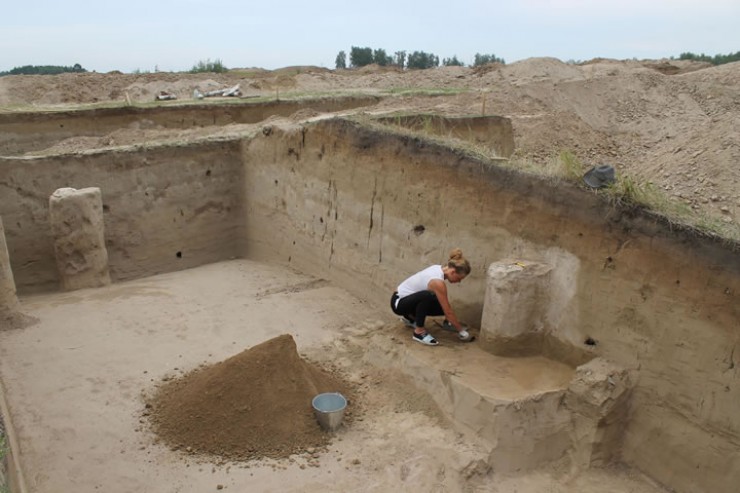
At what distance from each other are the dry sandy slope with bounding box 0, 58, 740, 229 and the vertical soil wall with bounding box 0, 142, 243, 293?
4.86m

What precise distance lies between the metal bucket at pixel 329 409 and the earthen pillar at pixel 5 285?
4.12 meters

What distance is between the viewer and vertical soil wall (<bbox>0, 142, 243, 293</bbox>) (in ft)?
27.7

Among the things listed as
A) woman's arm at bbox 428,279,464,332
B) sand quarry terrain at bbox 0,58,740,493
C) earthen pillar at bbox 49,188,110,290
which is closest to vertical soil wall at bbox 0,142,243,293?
sand quarry terrain at bbox 0,58,740,493

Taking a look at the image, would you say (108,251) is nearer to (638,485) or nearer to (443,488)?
(443,488)

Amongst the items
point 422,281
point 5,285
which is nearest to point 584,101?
point 422,281

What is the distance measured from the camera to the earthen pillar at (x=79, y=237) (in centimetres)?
807

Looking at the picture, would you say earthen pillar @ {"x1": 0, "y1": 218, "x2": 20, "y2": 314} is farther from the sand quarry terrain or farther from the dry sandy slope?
the dry sandy slope

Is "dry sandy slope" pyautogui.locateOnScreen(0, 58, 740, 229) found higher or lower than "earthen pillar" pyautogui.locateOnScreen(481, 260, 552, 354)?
higher

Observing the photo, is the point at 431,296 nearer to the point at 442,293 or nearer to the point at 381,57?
the point at 442,293

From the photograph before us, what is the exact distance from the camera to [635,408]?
5227 mm

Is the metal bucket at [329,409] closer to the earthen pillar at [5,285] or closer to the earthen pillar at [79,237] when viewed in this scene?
the earthen pillar at [5,285]

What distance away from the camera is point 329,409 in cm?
539

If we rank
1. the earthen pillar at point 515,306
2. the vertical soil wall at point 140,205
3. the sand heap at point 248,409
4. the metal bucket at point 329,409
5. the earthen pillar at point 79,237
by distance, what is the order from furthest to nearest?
the vertical soil wall at point 140,205, the earthen pillar at point 79,237, the earthen pillar at point 515,306, the metal bucket at point 329,409, the sand heap at point 248,409

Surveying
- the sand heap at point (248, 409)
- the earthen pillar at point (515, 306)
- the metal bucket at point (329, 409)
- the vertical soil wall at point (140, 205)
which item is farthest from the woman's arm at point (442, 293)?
the vertical soil wall at point (140, 205)
